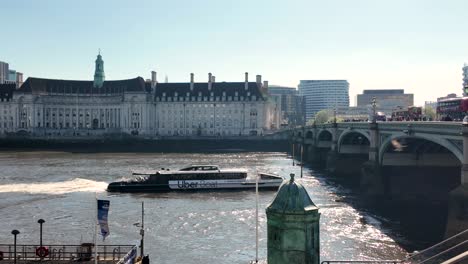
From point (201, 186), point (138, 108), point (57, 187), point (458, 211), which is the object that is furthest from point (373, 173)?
point (138, 108)

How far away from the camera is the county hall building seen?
593ft

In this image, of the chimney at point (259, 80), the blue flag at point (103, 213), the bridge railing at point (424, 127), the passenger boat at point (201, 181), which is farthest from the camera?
the chimney at point (259, 80)

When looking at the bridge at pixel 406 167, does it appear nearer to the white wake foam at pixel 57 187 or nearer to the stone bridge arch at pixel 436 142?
the stone bridge arch at pixel 436 142

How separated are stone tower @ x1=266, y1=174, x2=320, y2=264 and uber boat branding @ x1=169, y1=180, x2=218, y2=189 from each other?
53581mm

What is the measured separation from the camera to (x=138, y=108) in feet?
601

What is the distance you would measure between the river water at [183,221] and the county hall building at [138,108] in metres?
115

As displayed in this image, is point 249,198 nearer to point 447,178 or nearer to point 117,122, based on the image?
point 447,178

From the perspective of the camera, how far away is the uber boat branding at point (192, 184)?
61797mm

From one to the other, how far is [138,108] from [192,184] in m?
125

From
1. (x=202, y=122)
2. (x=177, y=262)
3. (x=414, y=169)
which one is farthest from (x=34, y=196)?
(x=202, y=122)

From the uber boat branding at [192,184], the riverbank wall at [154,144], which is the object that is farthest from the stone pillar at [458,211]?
the riverbank wall at [154,144]

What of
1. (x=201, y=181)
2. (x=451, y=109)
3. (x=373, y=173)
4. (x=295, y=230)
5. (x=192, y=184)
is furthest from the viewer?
(x=451, y=109)

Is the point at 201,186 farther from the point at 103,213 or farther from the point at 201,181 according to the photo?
the point at 103,213

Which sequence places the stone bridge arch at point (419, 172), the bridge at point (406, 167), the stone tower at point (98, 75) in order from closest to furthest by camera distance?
the bridge at point (406, 167) < the stone bridge arch at point (419, 172) < the stone tower at point (98, 75)
